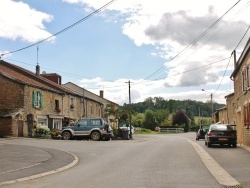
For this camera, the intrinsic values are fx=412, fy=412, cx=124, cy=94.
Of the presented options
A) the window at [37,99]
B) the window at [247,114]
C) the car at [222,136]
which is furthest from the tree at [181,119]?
the car at [222,136]

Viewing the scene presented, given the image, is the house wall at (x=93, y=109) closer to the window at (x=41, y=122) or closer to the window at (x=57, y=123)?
the window at (x=57, y=123)

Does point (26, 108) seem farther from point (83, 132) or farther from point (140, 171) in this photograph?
point (140, 171)

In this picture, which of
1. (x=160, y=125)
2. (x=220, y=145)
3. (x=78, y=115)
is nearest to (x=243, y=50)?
→ (x=220, y=145)

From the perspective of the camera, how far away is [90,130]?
34.5m

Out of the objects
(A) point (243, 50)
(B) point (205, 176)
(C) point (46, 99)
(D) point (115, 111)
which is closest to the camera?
(B) point (205, 176)

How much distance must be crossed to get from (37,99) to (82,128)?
6.71 m

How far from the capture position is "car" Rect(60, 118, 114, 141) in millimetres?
34406

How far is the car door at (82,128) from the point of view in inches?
1366

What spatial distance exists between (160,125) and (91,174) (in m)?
89.2

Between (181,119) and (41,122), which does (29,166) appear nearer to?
(41,122)

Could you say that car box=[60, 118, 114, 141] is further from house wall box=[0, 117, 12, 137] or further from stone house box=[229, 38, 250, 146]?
stone house box=[229, 38, 250, 146]

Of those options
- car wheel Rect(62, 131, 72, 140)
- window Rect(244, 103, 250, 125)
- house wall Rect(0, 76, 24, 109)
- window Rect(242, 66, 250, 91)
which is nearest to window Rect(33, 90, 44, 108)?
house wall Rect(0, 76, 24, 109)

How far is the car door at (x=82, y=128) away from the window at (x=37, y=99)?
18.2 ft

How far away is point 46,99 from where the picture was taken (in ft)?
135
